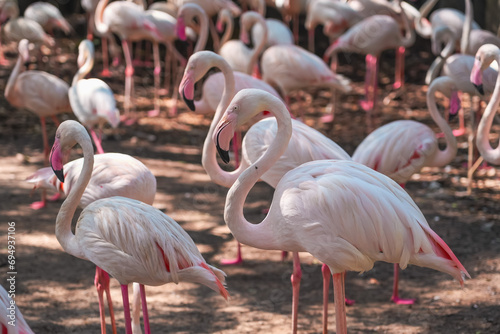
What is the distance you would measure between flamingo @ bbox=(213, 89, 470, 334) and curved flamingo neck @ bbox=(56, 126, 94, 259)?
796mm

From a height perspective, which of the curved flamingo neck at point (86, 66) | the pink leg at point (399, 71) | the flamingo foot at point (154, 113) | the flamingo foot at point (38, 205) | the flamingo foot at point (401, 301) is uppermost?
the curved flamingo neck at point (86, 66)

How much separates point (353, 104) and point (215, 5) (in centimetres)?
256

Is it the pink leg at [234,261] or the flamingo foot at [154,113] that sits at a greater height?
the flamingo foot at [154,113]

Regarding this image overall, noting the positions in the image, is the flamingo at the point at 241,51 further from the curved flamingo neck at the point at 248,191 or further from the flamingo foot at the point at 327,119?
the curved flamingo neck at the point at 248,191

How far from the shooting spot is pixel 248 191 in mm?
3496

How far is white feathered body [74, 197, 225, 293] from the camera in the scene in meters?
3.44

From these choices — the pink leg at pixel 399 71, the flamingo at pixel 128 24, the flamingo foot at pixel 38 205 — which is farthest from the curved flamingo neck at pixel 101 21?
the pink leg at pixel 399 71

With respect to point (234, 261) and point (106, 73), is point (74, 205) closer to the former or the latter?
point (234, 261)

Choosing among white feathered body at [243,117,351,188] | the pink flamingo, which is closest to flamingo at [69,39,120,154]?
white feathered body at [243,117,351,188]

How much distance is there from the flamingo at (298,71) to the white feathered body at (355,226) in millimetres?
3899

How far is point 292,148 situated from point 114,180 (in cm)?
118

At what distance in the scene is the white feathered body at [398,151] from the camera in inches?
190

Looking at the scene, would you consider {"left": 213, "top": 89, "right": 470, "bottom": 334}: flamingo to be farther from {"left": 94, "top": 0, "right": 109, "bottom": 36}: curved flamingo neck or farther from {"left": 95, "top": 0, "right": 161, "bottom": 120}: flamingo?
{"left": 94, "top": 0, "right": 109, "bottom": 36}: curved flamingo neck

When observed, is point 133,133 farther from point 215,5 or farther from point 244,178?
point 244,178
